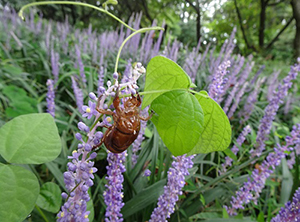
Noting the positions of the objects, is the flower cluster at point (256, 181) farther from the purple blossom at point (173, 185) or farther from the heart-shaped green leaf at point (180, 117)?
the heart-shaped green leaf at point (180, 117)

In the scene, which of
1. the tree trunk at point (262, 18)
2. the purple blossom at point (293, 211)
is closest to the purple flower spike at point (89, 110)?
the purple blossom at point (293, 211)

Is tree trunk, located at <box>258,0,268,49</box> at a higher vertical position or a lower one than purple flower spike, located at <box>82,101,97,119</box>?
higher

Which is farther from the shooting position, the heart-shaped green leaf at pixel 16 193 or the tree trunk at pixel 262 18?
the tree trunk at pixel 262 18

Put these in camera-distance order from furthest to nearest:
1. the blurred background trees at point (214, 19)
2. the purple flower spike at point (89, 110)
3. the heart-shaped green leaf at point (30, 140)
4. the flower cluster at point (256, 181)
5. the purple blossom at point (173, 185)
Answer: the blurred background trees at point (214, 19), the flower cluster at point (256, 181), the purple blossom at point (173, 185), the heart-shaped green leaf at point (30, 140), the purple flower spike at point (89, 110)

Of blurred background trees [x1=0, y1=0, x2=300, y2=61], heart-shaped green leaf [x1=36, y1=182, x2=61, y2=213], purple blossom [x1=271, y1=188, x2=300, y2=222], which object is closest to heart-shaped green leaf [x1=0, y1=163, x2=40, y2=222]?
heart-shaped green leaf [x1=36, y1=182, x2=61, y2=213]

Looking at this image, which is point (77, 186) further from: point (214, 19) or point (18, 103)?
point (214, 19)

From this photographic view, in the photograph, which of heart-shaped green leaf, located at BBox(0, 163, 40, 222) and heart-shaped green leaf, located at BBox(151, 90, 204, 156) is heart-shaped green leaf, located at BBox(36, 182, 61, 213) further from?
heart-shaped green leaf, located at BBox(151, 90, 204, 156)
